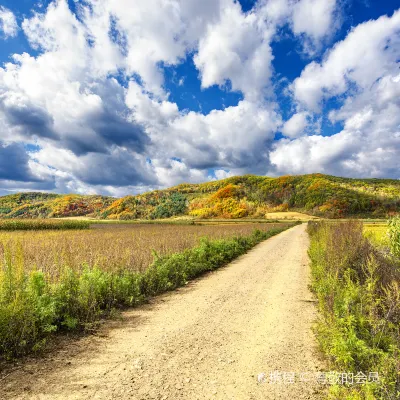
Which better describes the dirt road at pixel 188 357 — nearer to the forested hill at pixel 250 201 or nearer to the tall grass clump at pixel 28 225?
the tall grass clump at pixel 28 225

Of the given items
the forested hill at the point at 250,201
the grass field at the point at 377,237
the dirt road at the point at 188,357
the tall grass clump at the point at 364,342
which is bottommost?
the dirt road at the point at 188,357

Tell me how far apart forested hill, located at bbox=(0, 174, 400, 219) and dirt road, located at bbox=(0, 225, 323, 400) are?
Result: 11558cm

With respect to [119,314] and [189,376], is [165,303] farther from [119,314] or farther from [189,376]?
[189,376]

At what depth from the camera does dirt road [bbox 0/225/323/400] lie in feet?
14.1

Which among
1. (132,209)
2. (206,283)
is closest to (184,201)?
(132,209)

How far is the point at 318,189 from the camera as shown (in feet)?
485

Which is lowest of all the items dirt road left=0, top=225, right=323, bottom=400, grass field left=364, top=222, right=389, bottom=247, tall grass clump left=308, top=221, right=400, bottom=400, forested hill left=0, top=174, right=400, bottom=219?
dirt road left=0, top=225, right=323, bottom=400

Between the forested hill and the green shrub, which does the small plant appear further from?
the forested hill

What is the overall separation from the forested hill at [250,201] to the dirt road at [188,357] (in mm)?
115582

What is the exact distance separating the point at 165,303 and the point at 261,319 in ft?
10.6

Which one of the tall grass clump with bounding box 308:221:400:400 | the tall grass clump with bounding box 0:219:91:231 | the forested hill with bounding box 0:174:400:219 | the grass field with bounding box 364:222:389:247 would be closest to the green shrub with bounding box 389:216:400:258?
the grass field with bounding box 364:222:389:247

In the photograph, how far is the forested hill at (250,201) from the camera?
404ft

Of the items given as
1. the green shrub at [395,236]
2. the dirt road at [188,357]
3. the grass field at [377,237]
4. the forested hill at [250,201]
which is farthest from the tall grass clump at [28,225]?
the forested hill at [250,201]

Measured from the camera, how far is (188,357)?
5379mm
